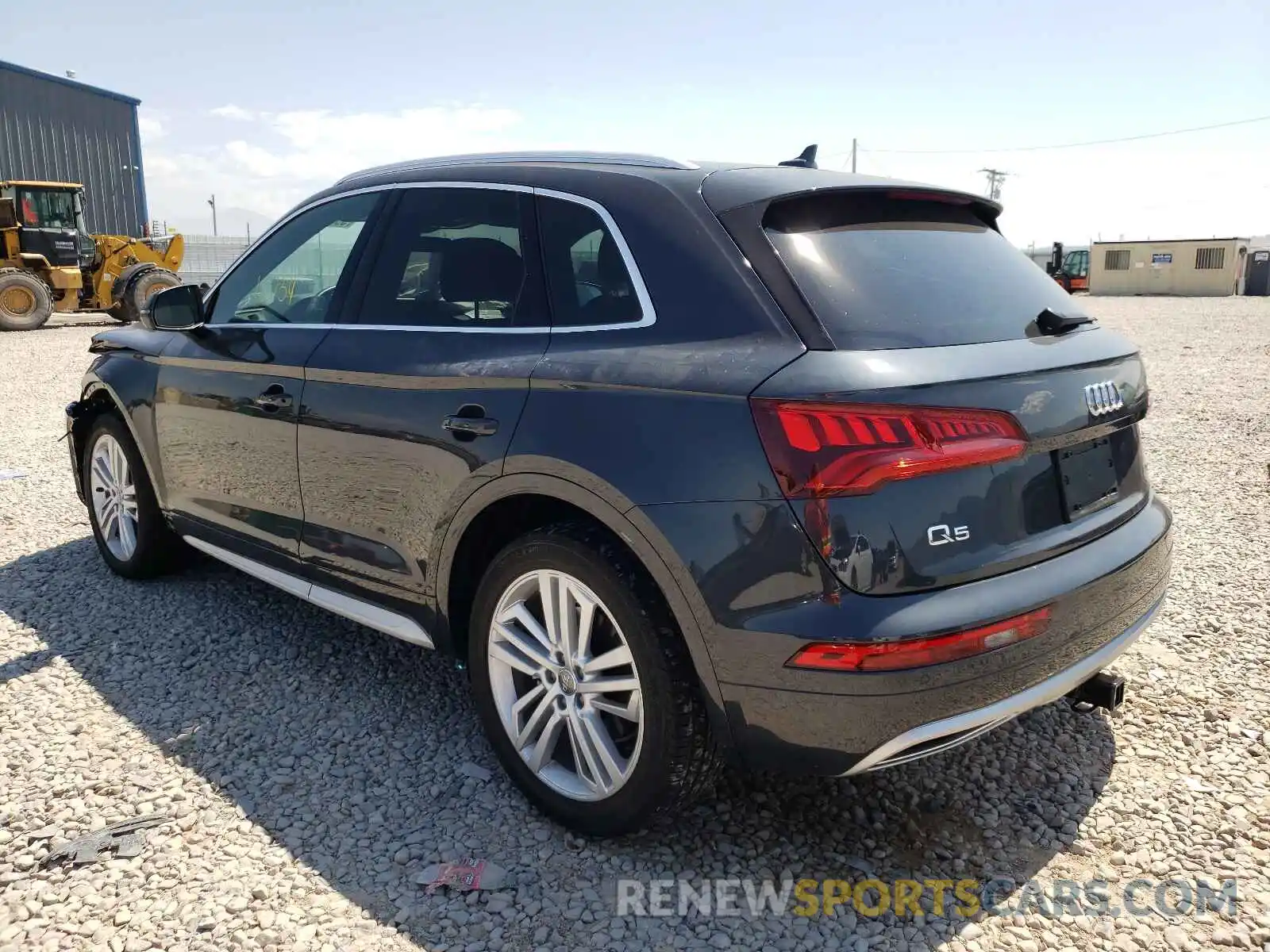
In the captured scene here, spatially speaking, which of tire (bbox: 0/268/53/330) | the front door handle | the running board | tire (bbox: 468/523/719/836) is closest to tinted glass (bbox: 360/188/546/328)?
the front door handle

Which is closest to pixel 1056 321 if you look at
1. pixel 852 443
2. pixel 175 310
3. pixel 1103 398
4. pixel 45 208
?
pixel 1103 398

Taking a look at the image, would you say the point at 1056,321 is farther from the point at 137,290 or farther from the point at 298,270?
the point at 137,290

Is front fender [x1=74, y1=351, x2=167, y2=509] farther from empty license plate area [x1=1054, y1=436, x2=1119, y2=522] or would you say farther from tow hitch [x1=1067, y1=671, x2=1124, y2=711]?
tow hitch [x1=1067, y1=671, x2=1124, y2=711]

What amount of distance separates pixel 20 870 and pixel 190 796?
0.44 meters

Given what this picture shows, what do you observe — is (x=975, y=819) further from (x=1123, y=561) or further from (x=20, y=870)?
(x=20, y=870)

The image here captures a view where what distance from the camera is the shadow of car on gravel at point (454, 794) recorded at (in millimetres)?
2473

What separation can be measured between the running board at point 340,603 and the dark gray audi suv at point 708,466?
1 cm

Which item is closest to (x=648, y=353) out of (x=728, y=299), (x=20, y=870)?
(x=728, y=299)

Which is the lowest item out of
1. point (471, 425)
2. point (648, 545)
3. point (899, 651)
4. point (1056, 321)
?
point (899, 651)

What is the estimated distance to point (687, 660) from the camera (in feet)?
7.54

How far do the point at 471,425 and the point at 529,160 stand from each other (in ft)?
2.87

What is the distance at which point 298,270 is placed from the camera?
3.62 meters

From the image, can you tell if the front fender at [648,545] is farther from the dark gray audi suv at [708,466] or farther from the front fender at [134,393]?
the front fender at [134,393]

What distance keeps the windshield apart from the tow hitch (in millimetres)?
21374
